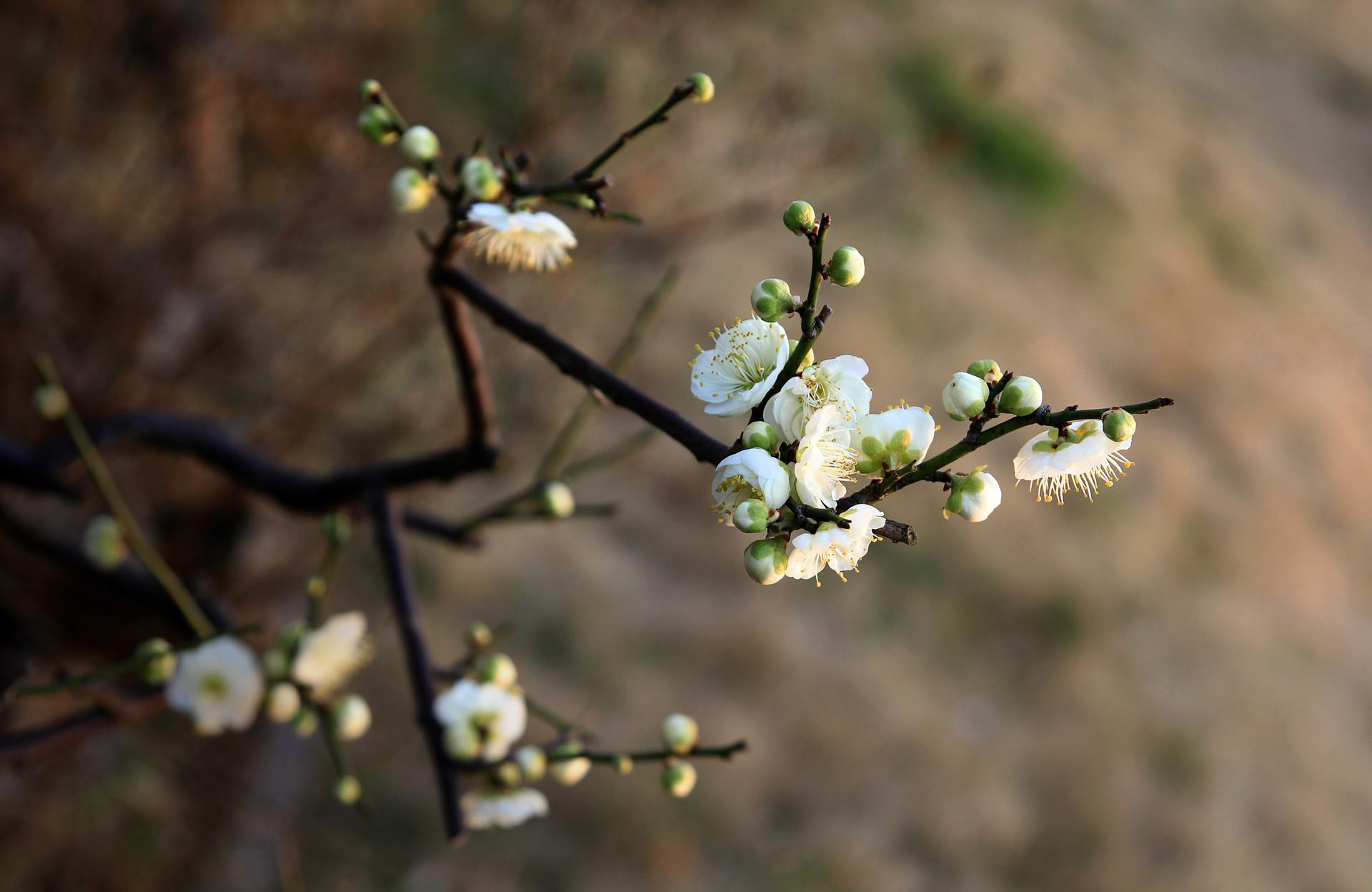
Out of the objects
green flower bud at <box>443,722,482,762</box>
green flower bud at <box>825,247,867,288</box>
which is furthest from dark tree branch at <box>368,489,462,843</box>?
green flower bud at <box>825,247,867,288</box>

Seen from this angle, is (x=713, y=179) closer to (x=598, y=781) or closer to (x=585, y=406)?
(x=598, y=781)

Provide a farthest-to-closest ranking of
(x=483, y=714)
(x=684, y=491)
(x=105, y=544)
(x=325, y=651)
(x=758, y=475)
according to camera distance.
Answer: (x=684, y=491), (x=105, y=544), (x=325, y=651), (x=483, y=714), (x=758, y=475)

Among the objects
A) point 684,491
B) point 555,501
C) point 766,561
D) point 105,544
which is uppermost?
Answer: point 766,561

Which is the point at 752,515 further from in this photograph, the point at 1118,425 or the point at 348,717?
the point at 348,717

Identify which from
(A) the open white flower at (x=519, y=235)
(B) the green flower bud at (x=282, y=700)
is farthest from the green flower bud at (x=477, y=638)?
(A) the open white flower at (x=519, y=235)

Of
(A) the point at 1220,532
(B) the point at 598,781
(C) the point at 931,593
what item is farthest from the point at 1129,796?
(B) the point at 598,781

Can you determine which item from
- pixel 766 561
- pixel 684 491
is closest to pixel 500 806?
pixel 766 561

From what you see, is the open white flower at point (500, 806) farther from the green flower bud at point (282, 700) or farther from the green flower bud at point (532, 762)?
the green flower bud at point (282, 700)

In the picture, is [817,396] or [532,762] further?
[532,762]
